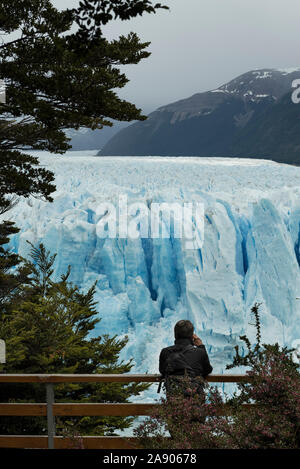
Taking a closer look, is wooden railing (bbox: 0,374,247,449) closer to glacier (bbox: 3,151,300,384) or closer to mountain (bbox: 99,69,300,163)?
glacier (bbox: 3,151,300,384)

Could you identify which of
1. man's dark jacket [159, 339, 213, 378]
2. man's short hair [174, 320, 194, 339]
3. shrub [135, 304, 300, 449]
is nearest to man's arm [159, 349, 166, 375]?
man's dark jacket [159, 339, 213, 378]

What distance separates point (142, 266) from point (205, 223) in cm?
191

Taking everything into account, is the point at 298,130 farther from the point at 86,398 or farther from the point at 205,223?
the point at 86,398

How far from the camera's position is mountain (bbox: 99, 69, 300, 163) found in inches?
1120

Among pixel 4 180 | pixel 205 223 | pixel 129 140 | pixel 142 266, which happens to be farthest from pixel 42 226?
pixel 129 140

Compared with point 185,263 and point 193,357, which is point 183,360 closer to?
point 193,357

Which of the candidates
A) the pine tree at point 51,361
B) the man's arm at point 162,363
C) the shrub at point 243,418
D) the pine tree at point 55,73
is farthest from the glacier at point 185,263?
the shrub at point 243,418

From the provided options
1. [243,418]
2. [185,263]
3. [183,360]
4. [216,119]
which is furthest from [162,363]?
[216,119]

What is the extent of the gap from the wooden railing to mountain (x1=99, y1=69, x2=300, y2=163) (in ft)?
83.1

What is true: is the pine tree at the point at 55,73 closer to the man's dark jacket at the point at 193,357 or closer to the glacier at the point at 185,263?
the man's dark jacket at the point at 193,357

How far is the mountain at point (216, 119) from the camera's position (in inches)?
1120

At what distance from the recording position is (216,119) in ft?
94.5
